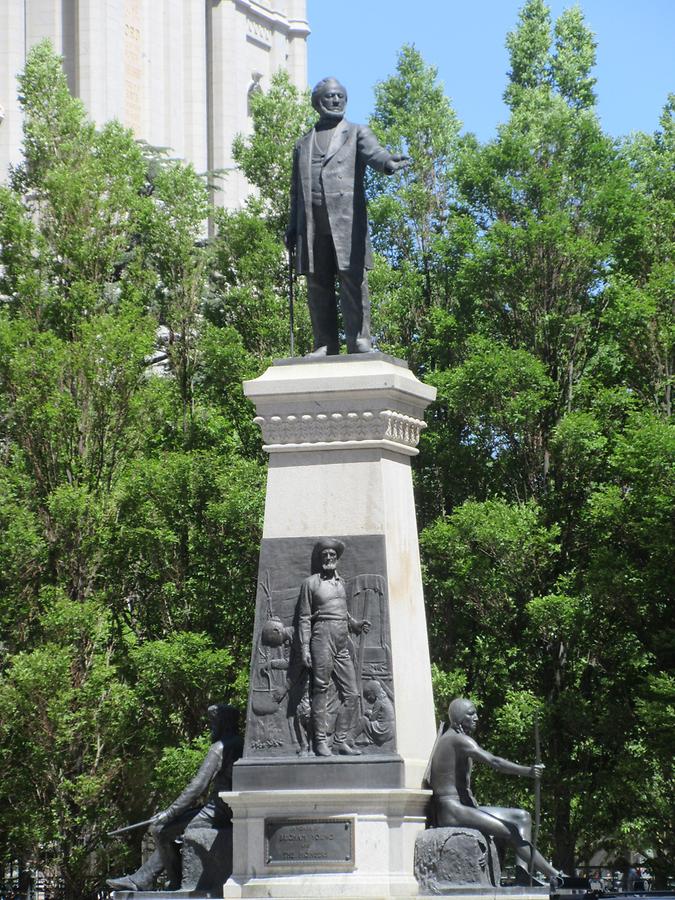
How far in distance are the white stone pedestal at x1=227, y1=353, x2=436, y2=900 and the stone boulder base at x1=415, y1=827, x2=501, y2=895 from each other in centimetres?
11

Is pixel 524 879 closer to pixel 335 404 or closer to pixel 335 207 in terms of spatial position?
pixel 335 404

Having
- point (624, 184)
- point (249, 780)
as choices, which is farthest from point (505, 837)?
point (624, 184)

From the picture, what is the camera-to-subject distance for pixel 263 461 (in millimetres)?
32281

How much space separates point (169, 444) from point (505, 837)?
70.6ft

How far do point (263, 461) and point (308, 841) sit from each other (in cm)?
1944

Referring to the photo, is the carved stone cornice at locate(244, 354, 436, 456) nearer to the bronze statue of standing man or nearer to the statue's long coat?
the bronze statue of standing man

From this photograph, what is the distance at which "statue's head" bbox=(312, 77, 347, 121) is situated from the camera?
48.2 feet

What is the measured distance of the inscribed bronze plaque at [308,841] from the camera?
1297 cm

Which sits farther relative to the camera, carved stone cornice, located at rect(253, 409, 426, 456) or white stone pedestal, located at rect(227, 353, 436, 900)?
carved stone cornice, located at rect(253, 409, 426, 456)

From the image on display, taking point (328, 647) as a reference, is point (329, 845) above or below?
below

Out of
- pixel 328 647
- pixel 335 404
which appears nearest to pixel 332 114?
pixel 335 404

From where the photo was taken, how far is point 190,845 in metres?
13.7

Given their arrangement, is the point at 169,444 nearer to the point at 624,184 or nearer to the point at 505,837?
the point at 624,184

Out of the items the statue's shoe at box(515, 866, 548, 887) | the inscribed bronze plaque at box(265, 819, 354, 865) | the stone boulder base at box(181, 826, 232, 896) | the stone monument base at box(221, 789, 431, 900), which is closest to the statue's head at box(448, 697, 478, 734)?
the stone monument base at box(221, 789, 431, 900)
